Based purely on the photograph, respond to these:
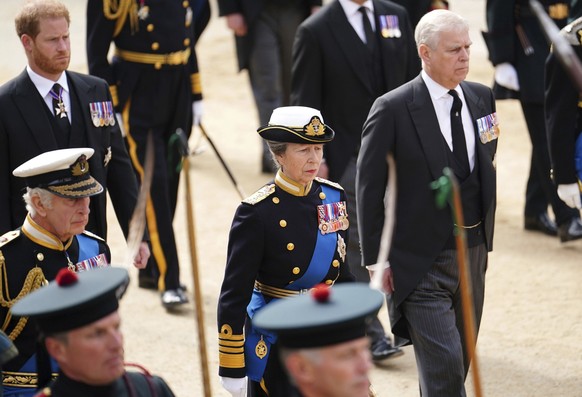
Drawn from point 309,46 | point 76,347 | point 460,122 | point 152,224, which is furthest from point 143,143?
point 76,347

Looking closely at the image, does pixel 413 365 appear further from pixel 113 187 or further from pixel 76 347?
pixel 76 347

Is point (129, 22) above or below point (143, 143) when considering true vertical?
above

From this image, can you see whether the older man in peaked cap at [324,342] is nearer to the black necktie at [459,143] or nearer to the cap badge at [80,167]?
the cap badge at [80,167]

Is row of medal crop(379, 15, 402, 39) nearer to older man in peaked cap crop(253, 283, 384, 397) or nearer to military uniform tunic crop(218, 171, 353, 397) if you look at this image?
military uniform tunic crop(218, 171, 353, 397)

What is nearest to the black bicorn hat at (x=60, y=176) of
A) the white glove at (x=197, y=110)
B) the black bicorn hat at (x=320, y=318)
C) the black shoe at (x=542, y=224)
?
the black bicorn hat at (x=320, y=318)

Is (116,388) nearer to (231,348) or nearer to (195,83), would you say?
(231,348)

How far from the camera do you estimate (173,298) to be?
8.11 meters

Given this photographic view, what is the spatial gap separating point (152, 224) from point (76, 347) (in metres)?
4.32

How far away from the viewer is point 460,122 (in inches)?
226

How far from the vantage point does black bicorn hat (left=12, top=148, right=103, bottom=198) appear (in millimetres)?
5023

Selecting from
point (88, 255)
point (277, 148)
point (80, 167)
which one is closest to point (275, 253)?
point (277, 148)

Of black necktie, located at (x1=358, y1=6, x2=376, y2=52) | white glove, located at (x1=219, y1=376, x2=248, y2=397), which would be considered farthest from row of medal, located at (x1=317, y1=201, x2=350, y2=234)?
black necktie, located at (x1=358, y1=6, x2=376, y2=52)

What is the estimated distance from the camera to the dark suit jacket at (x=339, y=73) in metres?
7.33

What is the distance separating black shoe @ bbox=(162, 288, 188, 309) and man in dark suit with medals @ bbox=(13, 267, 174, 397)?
4.07 meters
